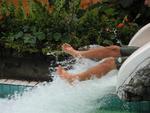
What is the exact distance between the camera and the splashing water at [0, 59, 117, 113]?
5668 mm

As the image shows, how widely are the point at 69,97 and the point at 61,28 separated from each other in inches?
100

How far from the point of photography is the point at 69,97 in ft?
19.3

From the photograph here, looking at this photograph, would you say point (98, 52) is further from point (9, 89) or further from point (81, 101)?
point (9, 89)

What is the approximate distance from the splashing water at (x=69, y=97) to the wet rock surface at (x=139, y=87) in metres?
0.78

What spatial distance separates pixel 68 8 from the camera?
8562 mm

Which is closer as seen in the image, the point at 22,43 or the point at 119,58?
the point at 119,58

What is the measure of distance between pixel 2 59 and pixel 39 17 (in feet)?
3.16

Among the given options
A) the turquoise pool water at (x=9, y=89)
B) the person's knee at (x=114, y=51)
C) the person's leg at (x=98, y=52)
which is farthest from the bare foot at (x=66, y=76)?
the turquoise pool water at (x=9, y=89)

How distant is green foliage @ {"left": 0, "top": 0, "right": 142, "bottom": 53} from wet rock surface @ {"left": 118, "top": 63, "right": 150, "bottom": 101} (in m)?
3.05

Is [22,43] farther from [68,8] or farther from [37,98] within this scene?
[37,98]

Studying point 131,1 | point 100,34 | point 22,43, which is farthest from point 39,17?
point 131,1

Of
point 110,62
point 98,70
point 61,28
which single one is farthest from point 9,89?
point 110,62

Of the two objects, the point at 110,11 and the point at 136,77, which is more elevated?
the point at 110,11

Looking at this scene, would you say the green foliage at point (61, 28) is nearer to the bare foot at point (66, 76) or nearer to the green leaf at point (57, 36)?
the green leaf at point (57, 36)
